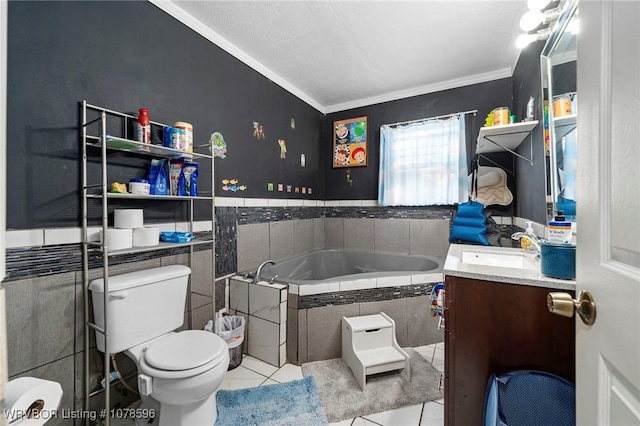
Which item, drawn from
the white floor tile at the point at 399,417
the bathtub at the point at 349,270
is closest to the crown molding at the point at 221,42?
the bathtub at the point at 349,270

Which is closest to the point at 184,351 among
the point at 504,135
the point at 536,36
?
the point at 536,36

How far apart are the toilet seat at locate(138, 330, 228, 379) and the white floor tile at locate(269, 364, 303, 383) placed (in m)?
0.62

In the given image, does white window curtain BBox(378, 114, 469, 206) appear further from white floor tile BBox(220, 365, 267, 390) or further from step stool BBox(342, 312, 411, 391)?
white floor tile BBox(220, 365, 267, 390)

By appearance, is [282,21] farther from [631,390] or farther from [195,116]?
[631,390]

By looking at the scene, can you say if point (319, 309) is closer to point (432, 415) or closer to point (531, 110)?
point (432, 415)

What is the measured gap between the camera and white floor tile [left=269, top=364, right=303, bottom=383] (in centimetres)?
172

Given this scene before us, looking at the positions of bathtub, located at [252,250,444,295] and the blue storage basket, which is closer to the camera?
the blue storage basket

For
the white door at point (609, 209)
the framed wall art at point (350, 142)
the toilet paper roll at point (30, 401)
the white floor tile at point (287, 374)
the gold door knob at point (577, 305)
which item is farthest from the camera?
the framed wall art at point (350, 142)

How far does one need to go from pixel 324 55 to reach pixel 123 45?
1.47m

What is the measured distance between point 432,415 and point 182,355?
1365 mm

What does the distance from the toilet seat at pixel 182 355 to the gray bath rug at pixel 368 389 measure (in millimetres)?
725

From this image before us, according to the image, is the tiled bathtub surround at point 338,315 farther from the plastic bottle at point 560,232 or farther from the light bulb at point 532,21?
the light bulb at point 532,21

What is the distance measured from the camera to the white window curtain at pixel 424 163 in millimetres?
2686

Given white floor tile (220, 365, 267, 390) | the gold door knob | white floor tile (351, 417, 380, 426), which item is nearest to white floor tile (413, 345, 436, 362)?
white floor tile (351, 417, 380, 426)
